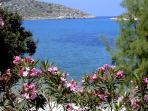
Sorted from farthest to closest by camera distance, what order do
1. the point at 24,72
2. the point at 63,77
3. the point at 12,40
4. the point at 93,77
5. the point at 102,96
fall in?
the point at 12,40 → the point at 93,77 → the point at 102,96 → the point at 63,77 → the point at 24,72

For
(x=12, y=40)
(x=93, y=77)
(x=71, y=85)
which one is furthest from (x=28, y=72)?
(x=12, y=40)

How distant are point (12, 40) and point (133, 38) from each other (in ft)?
22.4

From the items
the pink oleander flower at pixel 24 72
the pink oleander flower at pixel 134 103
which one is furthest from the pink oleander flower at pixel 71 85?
the pink oleander flower at pixel 134 103

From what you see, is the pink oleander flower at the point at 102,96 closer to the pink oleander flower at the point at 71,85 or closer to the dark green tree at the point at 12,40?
the pink oleander flower at the point at 71,85

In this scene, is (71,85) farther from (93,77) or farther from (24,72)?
(24,72)

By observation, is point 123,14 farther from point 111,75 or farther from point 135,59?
point 111,75

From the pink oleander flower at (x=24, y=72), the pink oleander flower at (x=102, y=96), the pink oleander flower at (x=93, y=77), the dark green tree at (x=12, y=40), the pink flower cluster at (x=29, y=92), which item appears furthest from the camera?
the dark green tree at (x=12, y=40)

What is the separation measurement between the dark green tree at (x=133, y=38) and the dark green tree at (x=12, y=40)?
580 cm

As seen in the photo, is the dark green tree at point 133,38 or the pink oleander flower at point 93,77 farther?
the dark green tree at point 133,38

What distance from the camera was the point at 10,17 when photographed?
35.9 metres

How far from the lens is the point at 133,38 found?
30203 millimetres

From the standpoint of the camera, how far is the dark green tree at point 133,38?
28516mm

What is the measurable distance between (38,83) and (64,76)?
357 mm

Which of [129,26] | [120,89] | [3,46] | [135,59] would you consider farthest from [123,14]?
[120,89]
